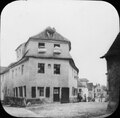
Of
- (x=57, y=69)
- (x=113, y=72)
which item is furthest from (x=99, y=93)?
(x=57, y=69)

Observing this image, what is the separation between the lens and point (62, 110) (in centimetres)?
573

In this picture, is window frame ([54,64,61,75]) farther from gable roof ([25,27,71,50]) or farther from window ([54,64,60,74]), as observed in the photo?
gable roof ([25,27,71,50])

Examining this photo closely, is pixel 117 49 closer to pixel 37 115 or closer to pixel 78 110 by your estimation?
pixel 78 110

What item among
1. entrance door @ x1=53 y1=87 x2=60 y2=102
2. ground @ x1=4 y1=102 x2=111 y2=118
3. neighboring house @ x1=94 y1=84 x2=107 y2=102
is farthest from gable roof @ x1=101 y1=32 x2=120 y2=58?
entrance door @ x1=53 y1=87 x2=60 y2=102

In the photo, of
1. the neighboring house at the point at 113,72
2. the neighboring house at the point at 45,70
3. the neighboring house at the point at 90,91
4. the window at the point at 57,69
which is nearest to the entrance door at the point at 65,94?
the neighboring house at the point at 45,70

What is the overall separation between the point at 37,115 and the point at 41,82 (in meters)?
0.71

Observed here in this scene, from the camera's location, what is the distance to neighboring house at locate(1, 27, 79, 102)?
5.80 metres

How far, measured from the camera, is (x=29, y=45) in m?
5.86

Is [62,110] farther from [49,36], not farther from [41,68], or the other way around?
[49,36]

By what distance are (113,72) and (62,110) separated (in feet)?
4.71

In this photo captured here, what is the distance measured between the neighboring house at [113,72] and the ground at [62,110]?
21 cm

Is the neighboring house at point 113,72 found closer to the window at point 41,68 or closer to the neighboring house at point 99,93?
the neighboring house at point 99,93

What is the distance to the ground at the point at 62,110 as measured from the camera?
224 inches

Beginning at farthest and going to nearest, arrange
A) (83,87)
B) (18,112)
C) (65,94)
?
(83,87)
(65,94)
(18,112)
